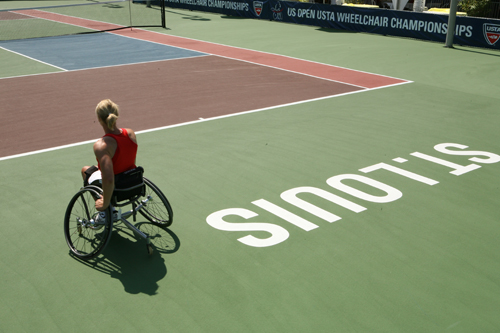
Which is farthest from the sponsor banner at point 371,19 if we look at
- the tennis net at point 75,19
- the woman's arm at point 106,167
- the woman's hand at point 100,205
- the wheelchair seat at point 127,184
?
the woman's hand at point 100,205

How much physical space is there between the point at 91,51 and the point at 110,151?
1600 centimetres

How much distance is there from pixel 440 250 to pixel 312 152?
352cm

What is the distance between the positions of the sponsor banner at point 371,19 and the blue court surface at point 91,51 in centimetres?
941

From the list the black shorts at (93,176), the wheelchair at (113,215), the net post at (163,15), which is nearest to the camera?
the wheelchair at (113,215)

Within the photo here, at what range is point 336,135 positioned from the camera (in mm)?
9969

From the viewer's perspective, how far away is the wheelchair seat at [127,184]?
554 centimetres

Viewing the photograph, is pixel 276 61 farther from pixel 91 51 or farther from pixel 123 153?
pixel 123 153

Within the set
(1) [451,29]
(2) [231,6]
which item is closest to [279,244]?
(1) [451,29]

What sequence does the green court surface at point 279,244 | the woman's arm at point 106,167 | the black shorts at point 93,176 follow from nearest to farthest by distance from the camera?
the green court surface at point 279,244 < the woman's arm at point 106,167 < the black shorts at point 93,176

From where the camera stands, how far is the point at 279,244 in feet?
19.6

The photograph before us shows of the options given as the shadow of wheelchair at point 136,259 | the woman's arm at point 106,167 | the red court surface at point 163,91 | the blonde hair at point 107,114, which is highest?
the blonde hair at point 107,114

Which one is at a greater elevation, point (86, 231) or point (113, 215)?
point (113, 215)

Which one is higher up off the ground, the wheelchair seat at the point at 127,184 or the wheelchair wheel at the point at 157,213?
the wheelchair seat at the point at 127,184

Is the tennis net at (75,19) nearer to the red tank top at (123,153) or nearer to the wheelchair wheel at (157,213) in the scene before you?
the wheelchair wheel at (157,213)
